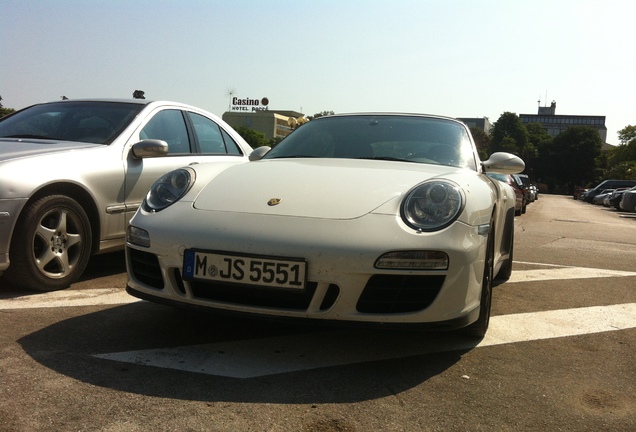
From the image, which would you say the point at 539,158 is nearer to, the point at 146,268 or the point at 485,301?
the point at 485,301

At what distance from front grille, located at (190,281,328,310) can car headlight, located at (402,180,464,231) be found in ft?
1.86

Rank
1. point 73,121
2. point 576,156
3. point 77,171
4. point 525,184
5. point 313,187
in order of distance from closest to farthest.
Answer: point 313,187, point 77,171, point 73,121, point 525,184, point 576,156

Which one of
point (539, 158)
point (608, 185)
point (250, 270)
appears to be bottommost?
point (539, 158)

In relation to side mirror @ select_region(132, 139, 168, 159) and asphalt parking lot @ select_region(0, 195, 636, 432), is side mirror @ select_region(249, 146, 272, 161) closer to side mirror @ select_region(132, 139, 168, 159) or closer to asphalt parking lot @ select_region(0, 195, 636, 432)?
side mirror @ select_region(132, 139, 168, 159)

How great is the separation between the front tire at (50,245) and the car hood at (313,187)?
127 centimetres

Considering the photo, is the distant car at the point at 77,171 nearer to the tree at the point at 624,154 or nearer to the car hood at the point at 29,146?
the car hood at the point at 29,146

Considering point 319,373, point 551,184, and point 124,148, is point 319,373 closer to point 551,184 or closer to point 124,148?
point 124,148

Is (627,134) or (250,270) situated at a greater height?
(250,270)

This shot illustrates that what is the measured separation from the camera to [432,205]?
10.2 feet

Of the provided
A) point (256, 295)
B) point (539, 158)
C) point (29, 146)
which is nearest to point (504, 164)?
point (256, 295)

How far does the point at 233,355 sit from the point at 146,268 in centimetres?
62

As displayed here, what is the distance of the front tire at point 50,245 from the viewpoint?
13.3 feet

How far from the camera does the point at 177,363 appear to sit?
9.63ft

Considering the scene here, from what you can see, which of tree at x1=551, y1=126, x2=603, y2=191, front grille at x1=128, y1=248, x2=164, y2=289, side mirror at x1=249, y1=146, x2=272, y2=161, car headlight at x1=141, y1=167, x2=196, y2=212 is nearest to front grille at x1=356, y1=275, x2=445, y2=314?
front grille at x1=128, y1=248, x2=164, y2=289
